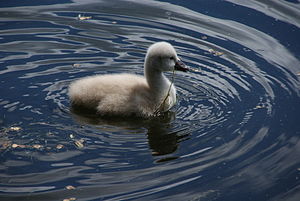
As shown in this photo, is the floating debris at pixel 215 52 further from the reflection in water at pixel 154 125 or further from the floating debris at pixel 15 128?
the floating debris at pixel 15 128

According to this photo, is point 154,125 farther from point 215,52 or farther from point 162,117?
point 215,52

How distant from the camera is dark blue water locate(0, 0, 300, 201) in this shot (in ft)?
18.2

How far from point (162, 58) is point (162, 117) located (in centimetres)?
74

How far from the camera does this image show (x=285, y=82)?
25.6ft

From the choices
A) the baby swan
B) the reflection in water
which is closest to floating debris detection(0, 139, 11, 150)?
the reflection in water

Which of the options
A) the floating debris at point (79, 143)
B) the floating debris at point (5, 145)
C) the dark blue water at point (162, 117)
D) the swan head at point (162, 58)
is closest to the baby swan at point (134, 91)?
the swan head at point (162, 58)

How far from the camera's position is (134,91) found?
6918 mm

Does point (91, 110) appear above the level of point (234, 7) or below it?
below

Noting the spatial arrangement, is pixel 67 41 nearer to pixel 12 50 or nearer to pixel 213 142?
pixel 12 50

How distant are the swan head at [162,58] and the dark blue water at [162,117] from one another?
54 centimetres

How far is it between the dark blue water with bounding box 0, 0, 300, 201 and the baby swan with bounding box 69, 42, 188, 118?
6.5 inches

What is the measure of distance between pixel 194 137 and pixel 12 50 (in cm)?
378

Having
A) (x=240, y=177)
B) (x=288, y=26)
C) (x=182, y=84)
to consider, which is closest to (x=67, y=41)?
(x=182, y=84)

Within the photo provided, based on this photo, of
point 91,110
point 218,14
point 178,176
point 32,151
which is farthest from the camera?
point 218,14
